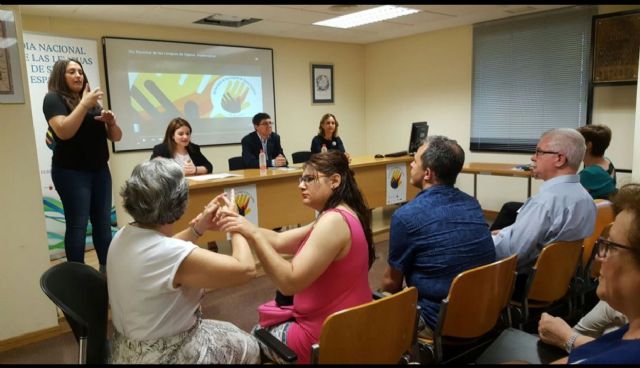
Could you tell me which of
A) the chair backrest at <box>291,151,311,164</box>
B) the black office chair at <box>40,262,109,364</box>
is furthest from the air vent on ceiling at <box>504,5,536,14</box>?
the black office chair at <box>40,262,109,364</box>

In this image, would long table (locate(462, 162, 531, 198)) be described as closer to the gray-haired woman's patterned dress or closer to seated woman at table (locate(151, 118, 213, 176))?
seated woman at table (locate(151, 118, 213, 176))

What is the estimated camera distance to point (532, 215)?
2033mm

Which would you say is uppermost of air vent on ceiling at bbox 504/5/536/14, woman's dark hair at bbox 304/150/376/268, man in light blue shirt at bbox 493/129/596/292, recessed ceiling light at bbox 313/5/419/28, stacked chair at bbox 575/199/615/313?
recessed ceiling light at bbox 313/5/419/28

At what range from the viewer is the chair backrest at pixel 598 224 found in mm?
2268

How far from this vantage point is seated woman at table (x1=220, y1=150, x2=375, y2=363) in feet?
4.62

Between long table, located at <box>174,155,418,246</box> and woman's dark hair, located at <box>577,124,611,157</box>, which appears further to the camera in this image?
long table, located at <box>174,155,418,246</box>

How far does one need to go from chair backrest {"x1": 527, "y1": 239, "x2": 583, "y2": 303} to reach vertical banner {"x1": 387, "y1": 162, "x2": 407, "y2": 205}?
2.70 meters

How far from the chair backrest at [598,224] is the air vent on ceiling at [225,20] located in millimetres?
4003

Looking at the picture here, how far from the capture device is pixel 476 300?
1.60m

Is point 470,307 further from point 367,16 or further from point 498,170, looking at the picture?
point 367,16

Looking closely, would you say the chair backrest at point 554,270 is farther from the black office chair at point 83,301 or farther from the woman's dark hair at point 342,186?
the black office chair at point 83,301

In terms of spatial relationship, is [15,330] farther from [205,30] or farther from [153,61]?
[205,30]

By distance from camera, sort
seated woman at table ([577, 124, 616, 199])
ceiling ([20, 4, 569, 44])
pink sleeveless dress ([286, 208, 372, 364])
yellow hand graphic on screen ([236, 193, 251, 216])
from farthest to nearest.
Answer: ceiling ([20, 4, 569, 44])
yellow hand graphic on screen ([236, 193, 251, 216])
seated woman at table ([577, 124, 616, 199])
pink sleeveless dress ([286, 208, 372, 364])

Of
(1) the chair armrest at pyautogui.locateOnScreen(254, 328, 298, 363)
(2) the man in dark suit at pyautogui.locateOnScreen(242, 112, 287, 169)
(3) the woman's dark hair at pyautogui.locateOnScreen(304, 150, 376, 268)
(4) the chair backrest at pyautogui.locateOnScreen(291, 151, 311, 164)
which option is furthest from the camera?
(4) the chair backrest at pyautogui.locateOnScreen(291, 151, 311, 164)
